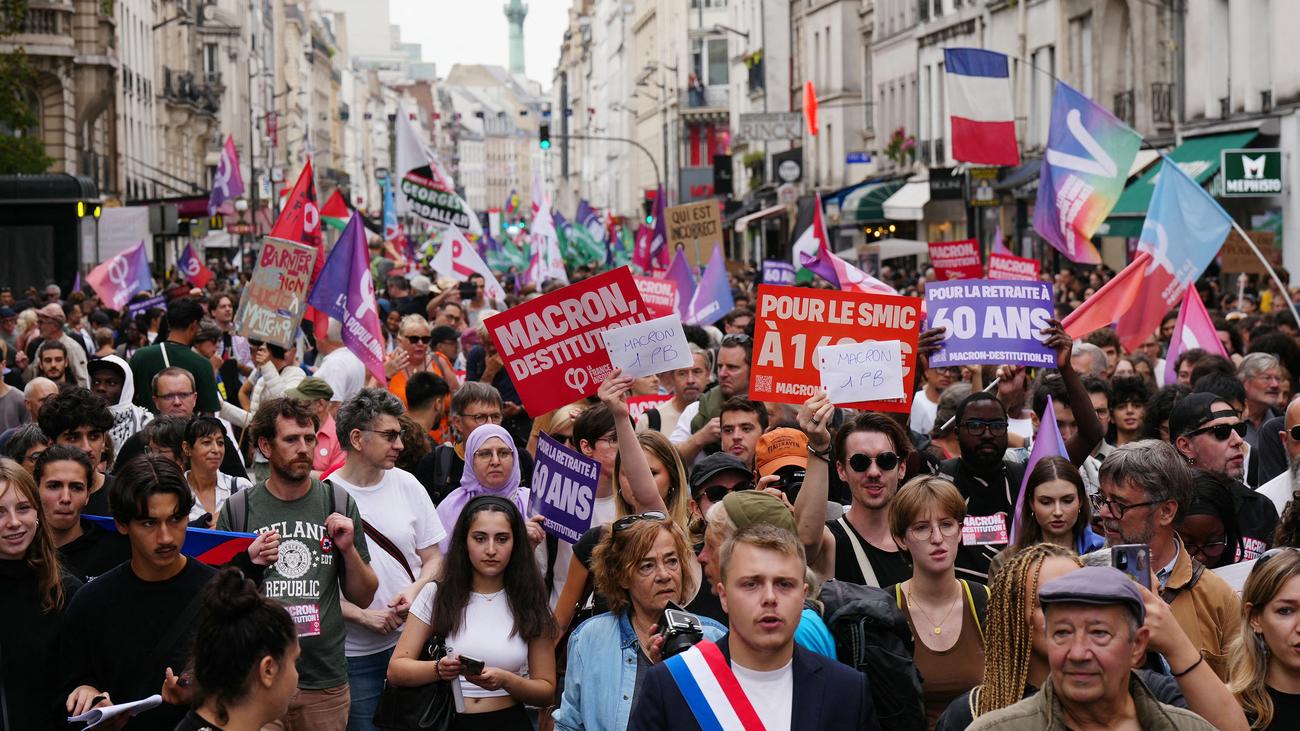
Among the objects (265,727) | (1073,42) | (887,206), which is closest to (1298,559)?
(265,727)

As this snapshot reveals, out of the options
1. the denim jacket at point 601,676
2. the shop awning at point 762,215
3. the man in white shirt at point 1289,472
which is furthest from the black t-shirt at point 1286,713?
the shop awning at point 762,215

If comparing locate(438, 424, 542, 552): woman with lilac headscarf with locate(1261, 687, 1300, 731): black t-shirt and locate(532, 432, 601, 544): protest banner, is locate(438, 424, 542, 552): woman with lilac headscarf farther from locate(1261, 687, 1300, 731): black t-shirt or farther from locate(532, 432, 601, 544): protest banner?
locate(1261, 687, 1300, 731): black t-shirt

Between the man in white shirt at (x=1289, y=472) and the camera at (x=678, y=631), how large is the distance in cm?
292

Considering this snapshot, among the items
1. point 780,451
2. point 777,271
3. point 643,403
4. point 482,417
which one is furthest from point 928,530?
point 777,271

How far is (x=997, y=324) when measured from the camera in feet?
31.3

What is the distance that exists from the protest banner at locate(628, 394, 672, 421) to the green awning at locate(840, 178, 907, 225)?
109 ft

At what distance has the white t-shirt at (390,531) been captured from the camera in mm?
7438

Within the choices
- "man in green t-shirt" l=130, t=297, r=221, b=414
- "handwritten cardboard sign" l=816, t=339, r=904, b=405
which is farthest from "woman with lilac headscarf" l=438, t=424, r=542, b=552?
"man in green t-shirt" l=130, t=297, r=221, b=414

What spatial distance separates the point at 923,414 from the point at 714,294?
7.59 meters

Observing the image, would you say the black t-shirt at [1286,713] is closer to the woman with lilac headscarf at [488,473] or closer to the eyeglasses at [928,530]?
the eyeglasses at [928,530]

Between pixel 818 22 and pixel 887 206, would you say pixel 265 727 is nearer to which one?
pixel 887 206

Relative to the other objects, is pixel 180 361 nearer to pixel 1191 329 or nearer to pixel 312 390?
pixel 312 390

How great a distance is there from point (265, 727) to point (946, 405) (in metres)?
5.22

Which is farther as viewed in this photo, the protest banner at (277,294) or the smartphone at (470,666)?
the protest banner at (277,294)
